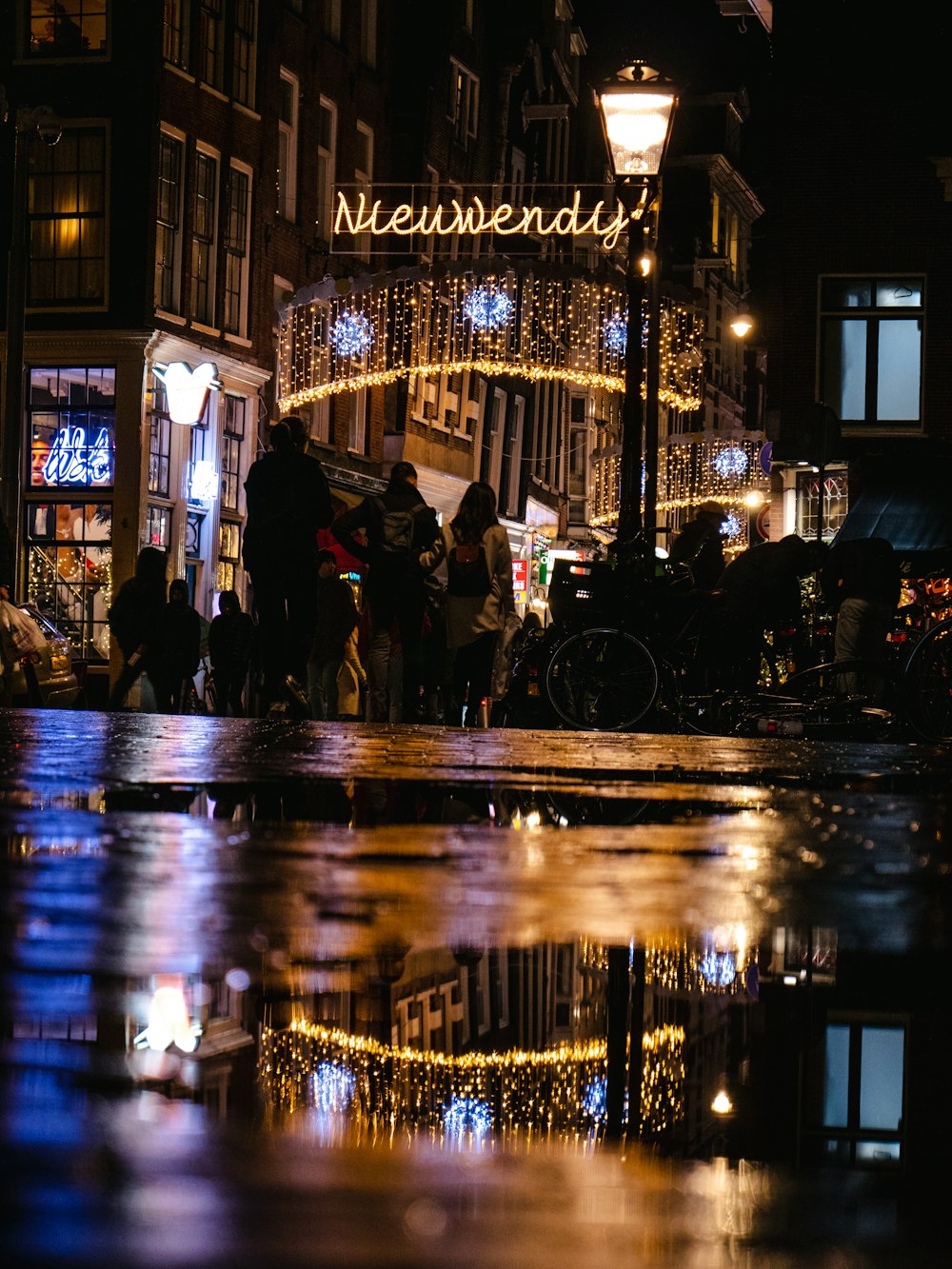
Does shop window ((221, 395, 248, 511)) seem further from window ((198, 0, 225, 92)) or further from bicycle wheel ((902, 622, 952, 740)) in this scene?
bicycle wheel ((902, 622, 952, 740))

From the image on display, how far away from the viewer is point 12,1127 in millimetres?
2416

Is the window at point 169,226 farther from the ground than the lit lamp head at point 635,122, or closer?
farther from the ground

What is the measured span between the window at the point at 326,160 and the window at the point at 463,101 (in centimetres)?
642

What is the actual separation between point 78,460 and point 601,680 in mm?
19949

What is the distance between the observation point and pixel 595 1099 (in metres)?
2.74

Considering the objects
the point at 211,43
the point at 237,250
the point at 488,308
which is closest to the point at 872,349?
the point at 488,308

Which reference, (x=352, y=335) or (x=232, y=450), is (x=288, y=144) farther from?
(x=232, y=450)

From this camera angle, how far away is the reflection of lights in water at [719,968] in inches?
144

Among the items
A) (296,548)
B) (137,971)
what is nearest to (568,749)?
(296,548)

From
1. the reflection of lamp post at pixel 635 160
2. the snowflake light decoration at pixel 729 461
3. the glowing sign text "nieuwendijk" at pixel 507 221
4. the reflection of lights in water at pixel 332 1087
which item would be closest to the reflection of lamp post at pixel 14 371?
A: the reflection of lamp post at pixel 635 160

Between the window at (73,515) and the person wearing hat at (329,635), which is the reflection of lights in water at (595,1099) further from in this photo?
the window at (73,515)

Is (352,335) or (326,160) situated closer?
(352,335)

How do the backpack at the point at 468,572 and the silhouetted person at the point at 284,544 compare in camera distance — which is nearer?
the silhouetted person at the point at 284,544

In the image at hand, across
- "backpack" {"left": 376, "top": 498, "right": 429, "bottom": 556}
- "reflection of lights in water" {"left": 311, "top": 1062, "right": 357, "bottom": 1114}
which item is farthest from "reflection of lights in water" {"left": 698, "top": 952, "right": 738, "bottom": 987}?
"backpack" {"left": 376, "top": 498, "right": 429, "bottom": 556}
